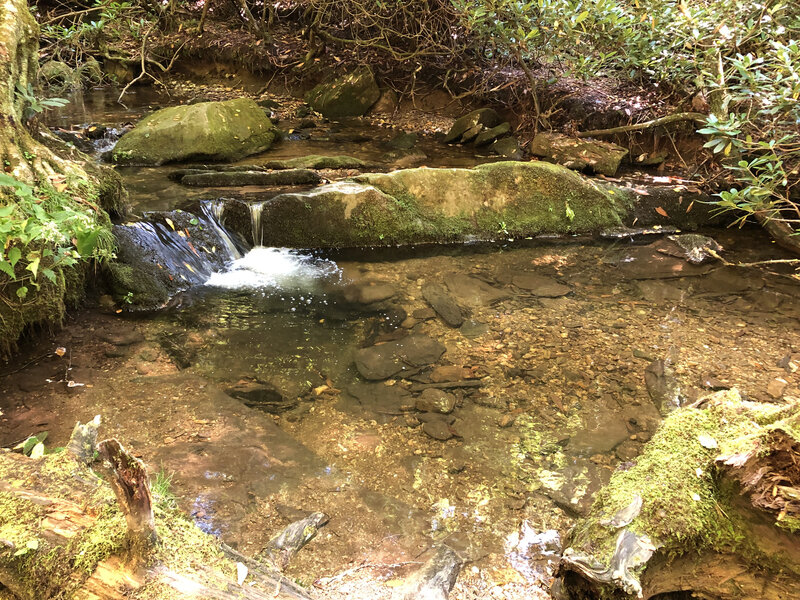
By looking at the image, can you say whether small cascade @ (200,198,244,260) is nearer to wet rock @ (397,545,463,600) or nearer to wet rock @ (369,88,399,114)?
wet rock @ (397,545,463,600)

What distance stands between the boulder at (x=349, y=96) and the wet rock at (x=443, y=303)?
698cm

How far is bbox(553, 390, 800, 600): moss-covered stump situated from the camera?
1.89 m

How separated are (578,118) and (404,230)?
482 centimetres

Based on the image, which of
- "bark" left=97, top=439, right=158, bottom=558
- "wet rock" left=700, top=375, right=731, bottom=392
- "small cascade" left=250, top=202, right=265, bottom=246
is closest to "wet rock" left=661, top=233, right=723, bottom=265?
"wet rock" left=700, top=375, right=731, bottom=392

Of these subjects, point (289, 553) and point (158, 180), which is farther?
point (158, 180)

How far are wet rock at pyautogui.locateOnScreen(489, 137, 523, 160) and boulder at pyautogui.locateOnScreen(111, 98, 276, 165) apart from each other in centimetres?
428

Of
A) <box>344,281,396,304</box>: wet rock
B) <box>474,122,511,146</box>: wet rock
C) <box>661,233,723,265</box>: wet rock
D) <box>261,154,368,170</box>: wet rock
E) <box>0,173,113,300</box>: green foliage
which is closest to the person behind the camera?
<box>0,173,113,300</box>: green foliage

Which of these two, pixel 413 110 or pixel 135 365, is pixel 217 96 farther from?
pixel 135 365

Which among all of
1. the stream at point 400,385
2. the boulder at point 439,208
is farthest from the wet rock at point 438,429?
the boulder at point 439,208

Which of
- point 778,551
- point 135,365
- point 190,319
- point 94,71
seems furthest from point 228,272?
point 94,71

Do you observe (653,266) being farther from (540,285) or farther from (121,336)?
(121,336)

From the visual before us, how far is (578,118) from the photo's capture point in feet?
30.6

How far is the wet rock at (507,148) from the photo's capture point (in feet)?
30.3

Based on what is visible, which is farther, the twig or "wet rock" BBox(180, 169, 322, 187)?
the twig
